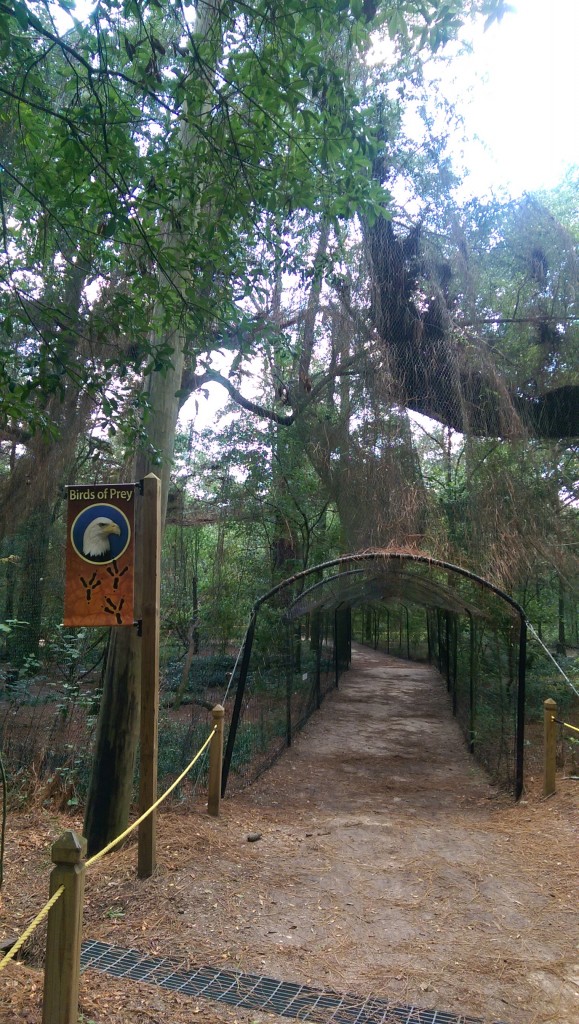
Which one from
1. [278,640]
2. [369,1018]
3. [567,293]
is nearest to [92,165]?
[369,1018]

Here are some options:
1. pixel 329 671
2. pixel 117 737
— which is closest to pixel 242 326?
pixel 117 737

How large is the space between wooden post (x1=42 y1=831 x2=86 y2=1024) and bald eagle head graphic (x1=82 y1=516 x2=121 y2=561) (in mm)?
2251

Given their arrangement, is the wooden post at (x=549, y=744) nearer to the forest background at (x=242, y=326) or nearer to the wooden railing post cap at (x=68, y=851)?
the forest background at (x=242, y=326)

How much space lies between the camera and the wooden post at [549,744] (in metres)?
6.62

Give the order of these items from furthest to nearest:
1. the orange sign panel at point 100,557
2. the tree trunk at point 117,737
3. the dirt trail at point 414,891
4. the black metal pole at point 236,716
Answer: the black metal pole at point 236,716 → the tree trunk at point 117,737 → the orange sign panel at point 100,557 → the dirt trail at point 414,891

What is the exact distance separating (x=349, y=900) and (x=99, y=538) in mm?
2836

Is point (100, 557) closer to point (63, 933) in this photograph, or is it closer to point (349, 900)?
point (63, 933)

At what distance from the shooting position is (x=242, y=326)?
16.1ft

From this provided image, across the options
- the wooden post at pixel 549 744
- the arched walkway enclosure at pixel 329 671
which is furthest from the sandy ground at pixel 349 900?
the arched walkway enclosure at pixel 329 671

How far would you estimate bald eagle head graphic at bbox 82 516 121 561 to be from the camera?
175 inches

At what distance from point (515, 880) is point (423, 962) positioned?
1519mm

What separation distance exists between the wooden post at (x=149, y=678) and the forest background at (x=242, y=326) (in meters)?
0.84

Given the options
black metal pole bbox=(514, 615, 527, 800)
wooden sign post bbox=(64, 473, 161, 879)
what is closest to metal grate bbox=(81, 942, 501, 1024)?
wooden sign post bbox=(64, 473, 161, 879)

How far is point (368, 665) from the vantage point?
2322 cm
